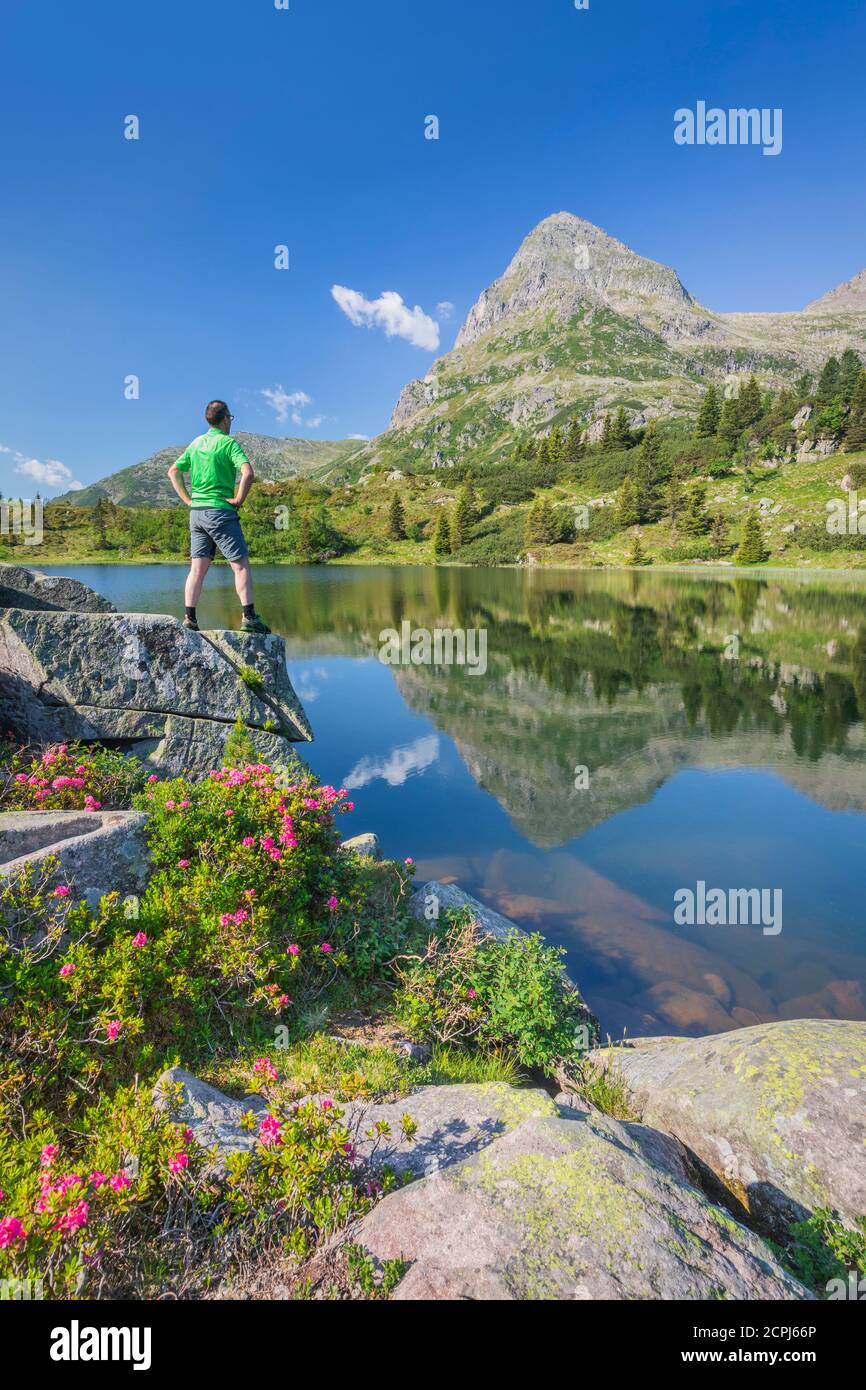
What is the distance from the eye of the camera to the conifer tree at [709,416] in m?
148

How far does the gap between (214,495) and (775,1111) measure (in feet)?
38.0

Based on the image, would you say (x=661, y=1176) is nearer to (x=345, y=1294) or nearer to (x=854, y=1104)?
(x=345, y=1294)

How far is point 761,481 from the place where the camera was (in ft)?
391

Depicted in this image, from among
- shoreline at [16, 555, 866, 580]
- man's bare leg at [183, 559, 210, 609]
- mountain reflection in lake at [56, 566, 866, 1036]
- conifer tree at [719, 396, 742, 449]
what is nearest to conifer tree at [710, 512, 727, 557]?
shoreline at [16, 555, 866, 580]

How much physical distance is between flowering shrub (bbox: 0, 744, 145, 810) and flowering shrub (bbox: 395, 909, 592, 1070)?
474 centimetres

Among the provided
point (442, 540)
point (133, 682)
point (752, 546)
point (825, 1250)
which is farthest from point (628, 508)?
point (825, 1250)

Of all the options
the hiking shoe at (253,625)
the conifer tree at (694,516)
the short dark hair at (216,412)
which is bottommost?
the hiking shoe at (253,625)

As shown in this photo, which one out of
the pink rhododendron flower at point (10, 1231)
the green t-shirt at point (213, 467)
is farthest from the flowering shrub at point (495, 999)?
the green t-shirt at point (213, 467)

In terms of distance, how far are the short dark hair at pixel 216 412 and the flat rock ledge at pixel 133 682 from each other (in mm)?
3695

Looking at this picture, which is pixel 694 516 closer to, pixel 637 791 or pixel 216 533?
pixel 637 791

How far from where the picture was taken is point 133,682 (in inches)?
380

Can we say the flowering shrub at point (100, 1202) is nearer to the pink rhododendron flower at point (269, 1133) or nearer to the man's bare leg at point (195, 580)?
the pink rhododendron flower at point (269, 1133)

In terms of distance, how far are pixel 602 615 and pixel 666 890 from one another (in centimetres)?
3742
